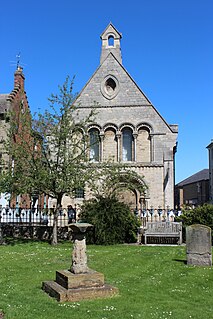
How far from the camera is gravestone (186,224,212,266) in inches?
516

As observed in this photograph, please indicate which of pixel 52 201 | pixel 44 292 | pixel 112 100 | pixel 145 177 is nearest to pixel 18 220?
pixel 52 201

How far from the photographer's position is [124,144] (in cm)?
2912

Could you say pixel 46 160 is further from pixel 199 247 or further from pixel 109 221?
pixel 199 247

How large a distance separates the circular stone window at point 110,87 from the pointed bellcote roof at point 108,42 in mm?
2640

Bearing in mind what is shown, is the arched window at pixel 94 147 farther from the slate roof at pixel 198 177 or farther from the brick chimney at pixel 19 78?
the slate roof at pixel 198 177

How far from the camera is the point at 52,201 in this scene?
27984mm

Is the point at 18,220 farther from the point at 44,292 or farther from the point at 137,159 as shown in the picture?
the point at 44,292

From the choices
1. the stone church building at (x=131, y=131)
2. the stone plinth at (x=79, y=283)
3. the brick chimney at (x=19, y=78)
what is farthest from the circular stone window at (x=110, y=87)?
the stone plinth at (x=79, y=283)

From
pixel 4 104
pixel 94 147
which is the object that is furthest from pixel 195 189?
pixel 4 104

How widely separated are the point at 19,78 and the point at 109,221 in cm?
1829

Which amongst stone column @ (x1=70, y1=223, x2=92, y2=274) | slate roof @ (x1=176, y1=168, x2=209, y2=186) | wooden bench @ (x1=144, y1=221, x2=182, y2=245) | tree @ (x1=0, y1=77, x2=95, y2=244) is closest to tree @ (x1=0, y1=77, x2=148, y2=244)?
tree @ (x1=0, y1=77, x2=95, y2=244)

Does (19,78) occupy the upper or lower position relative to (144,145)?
upper

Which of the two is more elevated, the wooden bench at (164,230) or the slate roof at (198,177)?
the slate roof at (198,177)

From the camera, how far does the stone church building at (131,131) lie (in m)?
27.8
